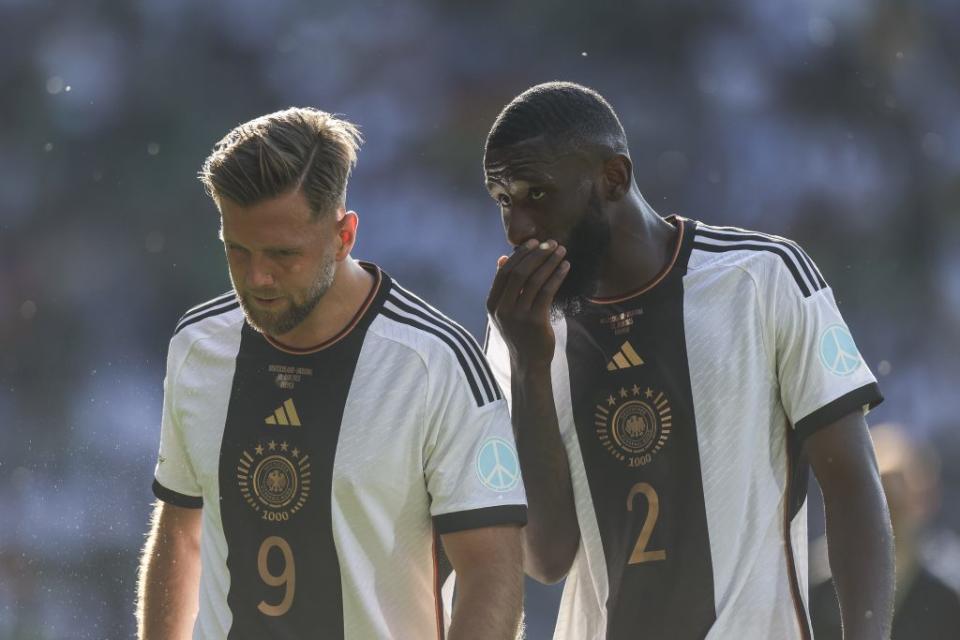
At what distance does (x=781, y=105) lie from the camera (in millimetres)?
9836

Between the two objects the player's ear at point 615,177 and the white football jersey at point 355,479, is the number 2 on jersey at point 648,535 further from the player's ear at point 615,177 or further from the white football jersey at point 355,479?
the player's ear at point 615,177

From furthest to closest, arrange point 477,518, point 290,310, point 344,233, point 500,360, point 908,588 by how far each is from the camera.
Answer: point 908,588
point 500,360
point 344,233
point 290,310
point 477,518

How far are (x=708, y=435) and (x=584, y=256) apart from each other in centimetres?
47

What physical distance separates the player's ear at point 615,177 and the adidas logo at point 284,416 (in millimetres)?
837

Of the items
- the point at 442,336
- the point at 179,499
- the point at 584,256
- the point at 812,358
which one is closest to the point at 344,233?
the point at 442,336

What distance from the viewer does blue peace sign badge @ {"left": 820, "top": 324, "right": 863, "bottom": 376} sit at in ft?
10.3

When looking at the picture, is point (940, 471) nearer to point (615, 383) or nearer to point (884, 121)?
point (884, 121)

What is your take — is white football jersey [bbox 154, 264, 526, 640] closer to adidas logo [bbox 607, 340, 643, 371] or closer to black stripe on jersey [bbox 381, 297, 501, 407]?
black stripe on jersey [bbox 381, 297, 501, 407]

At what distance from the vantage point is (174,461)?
3.42m

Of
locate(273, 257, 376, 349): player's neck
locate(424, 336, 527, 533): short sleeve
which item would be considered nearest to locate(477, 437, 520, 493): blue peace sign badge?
locate(424, 336, 527, 533): short sleeve

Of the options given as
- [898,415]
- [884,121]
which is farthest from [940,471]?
[884,121]

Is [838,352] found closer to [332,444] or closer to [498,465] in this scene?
[498,465]

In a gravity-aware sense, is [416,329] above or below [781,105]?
below

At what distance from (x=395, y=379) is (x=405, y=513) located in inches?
11.0
